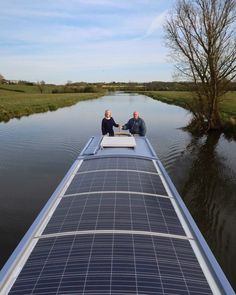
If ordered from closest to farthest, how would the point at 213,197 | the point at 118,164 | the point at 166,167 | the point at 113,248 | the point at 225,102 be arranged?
the point at 113,248 → the point at 118,164 → the point at 213,197 → the point at 166,167 → the point at 225,102

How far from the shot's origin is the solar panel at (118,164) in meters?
8.84

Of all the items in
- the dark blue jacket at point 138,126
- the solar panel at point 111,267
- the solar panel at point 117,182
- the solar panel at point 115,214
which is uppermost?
the solar panel at point 111,267

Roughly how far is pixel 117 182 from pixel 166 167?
858cm

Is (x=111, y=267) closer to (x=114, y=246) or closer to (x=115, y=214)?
(x=114, y=246)

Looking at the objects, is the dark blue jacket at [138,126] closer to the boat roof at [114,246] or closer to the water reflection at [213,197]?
the water reflection at [213,197]

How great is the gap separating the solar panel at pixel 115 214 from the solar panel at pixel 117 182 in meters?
0.35

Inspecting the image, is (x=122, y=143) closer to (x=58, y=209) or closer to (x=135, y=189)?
(x=135, y=189)

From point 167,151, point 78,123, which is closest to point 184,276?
point 167,151

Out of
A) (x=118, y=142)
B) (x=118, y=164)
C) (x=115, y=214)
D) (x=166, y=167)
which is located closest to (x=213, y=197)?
(x=166, y=167)

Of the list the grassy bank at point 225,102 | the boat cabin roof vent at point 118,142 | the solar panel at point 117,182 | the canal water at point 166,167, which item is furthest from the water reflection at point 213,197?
the grassy bank at point 225,102

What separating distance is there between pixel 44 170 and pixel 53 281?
1127cm

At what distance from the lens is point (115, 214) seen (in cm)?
614

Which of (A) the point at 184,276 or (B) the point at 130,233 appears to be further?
(B) the point at 130,233

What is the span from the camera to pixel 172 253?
5031mm
